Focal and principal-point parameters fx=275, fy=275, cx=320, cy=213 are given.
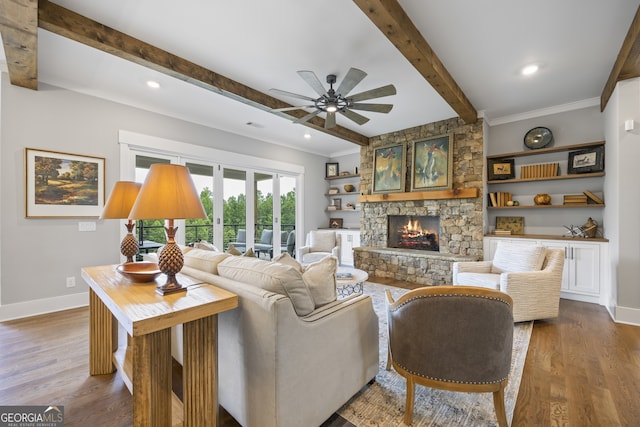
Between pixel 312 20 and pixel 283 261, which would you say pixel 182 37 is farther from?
pixel 283 261

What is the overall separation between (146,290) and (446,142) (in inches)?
184

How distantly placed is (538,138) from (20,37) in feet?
19.9

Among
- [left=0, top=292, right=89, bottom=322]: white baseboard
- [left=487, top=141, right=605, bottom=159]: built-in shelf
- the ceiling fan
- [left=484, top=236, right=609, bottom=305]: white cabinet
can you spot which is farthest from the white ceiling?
[left=0, top=292, right=89, bottom=322]: white baseboard

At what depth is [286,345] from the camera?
129 cm

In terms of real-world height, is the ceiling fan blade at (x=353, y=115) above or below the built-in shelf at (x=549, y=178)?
above

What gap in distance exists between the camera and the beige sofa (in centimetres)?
128

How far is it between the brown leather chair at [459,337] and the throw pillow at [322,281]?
42cm

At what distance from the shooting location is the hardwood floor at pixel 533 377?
1626mm

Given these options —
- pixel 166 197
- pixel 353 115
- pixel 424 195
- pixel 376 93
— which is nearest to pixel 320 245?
pixel 424 195

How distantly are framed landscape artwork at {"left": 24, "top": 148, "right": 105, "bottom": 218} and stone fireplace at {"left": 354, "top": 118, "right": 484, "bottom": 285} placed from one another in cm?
428

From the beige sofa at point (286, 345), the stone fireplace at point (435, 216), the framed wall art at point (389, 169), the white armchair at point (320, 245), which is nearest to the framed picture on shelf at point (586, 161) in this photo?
the stone fireplace at point (435, 216)

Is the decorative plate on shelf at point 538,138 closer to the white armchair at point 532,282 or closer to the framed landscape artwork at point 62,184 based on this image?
the white armchair at point 532,282

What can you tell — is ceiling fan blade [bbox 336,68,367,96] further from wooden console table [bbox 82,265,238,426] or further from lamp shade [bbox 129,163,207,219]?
wooden console table [bbox 82,265,238,426]

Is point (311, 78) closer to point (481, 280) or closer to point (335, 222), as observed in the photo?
point (481, 280)
